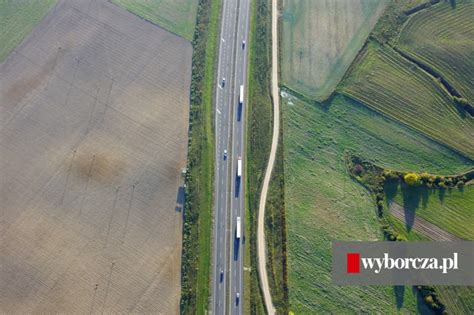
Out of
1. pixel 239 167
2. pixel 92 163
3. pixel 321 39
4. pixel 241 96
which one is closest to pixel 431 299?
pixel 239 167

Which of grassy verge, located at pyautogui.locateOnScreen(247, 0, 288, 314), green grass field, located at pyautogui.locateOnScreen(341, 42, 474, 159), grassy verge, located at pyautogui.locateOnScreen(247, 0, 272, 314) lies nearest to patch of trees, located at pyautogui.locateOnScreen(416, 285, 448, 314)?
grassy verge, located at pyautogui.locateOnScreen(247, 0, 288, 314)

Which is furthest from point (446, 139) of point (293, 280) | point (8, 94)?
point (8, 94)

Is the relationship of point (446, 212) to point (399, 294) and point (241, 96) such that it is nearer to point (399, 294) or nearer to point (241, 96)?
point (399, 294)

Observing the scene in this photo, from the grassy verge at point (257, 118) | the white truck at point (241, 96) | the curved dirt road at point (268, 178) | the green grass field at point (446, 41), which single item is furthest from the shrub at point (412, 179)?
the white truck at point (241, 96)

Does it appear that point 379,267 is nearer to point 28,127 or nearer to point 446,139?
point 446,139

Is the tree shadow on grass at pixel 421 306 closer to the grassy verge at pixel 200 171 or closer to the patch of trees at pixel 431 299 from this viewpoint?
the patch of trees at pixel 431 299

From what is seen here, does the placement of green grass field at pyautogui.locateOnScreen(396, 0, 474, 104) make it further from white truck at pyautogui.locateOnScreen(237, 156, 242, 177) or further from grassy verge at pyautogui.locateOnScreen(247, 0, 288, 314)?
white truck at pyautogui.locateOnScreen(237, 156, 242, 177)
